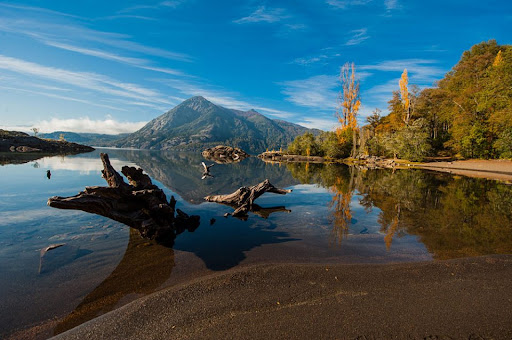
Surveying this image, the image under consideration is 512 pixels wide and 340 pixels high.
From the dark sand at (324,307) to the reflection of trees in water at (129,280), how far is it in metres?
0.61

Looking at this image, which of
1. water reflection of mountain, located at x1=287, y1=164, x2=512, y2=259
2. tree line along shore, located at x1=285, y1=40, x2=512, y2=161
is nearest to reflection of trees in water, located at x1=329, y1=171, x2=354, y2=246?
water reflection of mountain, located at x1=287, y1=164, x2=512, y2=259

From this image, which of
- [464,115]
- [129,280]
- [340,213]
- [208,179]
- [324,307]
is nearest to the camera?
[324,307]

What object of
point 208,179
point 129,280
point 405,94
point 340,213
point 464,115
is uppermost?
point 405,94

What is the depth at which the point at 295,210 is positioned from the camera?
1772cm

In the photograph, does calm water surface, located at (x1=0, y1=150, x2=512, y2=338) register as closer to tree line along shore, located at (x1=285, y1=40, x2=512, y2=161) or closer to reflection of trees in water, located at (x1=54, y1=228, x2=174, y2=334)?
reflection of trees in water, located at (x1=54, y1=228, x2=174, y2=334)

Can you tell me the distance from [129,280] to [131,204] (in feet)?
14.3

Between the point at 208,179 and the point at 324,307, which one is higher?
the point at 208,179

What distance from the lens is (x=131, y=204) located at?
36.1 feet

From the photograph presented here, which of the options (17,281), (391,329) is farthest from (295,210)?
(17,281)

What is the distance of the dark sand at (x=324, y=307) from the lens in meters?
5.12

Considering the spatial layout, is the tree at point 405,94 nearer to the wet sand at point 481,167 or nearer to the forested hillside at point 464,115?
the forested hillside at point 464,115

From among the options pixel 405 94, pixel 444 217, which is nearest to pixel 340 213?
pixel 444 217

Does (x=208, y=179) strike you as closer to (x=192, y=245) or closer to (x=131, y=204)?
(x=131, y=204)

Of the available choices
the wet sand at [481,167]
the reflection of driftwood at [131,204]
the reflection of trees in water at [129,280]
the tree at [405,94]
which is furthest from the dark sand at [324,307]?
the tree at [405,94]
